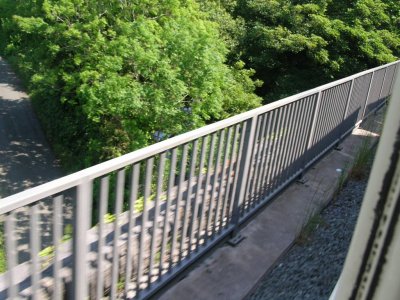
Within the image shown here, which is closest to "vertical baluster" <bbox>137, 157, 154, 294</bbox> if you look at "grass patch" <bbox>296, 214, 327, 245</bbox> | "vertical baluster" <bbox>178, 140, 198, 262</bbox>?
"vertical baluster" <bbox>178, 140, 198, 262</bbox>

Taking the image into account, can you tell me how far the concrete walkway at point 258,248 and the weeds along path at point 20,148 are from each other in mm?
14271

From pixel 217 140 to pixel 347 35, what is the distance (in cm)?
1727

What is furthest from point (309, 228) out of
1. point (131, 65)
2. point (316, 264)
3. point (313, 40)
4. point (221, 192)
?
point (313, 40)

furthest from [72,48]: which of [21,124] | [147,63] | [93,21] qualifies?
[21,124]

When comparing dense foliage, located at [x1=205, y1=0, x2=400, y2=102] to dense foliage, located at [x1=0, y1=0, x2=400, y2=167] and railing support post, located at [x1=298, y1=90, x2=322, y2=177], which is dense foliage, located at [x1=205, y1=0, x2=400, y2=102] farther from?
railing support post, located at [x1=298, y1=90, x2=322, y2=177]

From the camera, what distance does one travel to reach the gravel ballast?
10.3 ft

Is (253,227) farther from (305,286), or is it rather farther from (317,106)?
(317,106)

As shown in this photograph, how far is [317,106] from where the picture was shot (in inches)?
183

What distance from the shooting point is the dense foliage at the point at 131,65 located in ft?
40.1

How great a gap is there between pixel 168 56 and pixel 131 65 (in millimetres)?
1180

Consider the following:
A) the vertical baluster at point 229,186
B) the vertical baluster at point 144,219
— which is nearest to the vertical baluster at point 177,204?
the vertical baluster at point 144,219

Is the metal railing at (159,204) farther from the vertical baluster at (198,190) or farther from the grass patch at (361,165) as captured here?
the grass patch at (361,165)

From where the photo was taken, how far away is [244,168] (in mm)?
3488

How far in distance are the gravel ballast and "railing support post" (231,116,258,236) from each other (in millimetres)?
523
